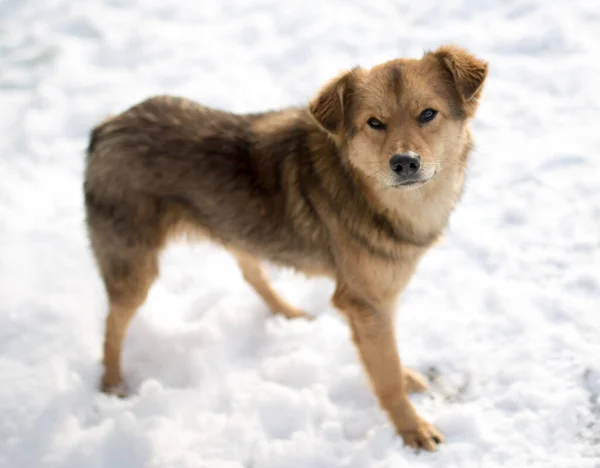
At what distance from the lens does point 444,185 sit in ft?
10.4

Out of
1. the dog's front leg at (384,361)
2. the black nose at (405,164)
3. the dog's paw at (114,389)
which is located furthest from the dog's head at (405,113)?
the dog's paw at (114,389)

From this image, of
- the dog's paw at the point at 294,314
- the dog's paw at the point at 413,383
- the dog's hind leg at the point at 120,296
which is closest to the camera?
the dog's hind leg at the point at 120,296

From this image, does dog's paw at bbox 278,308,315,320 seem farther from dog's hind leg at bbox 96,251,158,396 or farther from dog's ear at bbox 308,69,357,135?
dog's ear at bbox 308,69,357,135

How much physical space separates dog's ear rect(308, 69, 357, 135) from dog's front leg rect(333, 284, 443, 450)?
85 cm

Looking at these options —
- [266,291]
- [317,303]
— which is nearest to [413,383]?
[317,303]

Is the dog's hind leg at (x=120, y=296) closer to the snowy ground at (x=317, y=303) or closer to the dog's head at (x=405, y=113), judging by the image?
the snowy ground at (x=317, y=303)

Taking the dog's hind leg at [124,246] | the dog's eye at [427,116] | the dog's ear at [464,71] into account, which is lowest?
the dog's hind leg at [124,246]

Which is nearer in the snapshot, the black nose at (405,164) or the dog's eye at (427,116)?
the black nose at (405,164)

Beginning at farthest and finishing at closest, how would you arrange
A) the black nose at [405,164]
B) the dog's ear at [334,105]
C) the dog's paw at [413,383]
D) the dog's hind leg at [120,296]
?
the dog's paw at [413,383], the dog's hind leg at [120,296], the dog's ear at [334,105], the black nose at [405,164]

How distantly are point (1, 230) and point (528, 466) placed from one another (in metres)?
3.95

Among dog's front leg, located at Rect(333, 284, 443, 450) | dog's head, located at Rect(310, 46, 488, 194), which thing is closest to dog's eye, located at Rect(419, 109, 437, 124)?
dog's head, located at Rect(310, 46, 488, 194)

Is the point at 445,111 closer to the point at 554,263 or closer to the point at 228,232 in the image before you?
the point at 228,232

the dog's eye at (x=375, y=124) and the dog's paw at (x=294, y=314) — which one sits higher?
the dog's eye at (x=375, y=124)

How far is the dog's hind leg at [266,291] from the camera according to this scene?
428cm
